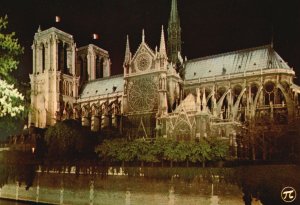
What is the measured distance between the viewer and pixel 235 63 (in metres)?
40.3

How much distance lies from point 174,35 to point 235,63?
902 centimetres

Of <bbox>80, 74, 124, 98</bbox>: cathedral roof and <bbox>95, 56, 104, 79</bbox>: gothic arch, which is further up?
<bbox>95, 56, 104, 79</bbox>: gothic arch

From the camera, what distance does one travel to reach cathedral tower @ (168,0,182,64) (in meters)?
45.9

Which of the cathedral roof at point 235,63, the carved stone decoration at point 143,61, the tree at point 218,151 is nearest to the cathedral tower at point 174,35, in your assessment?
the cathedral roof at point 235,63

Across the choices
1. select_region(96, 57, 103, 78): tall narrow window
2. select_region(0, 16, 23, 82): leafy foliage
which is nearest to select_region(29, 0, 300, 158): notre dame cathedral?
select_region(96, 57, 103, 78): tall narrow window

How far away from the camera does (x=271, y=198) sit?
19.7 meters

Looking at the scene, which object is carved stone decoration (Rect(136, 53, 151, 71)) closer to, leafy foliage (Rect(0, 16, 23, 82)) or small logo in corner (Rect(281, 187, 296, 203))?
small logo in corner (Rect(281, 187, 296, 203))

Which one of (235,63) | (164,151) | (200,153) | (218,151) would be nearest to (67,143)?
(164,151)

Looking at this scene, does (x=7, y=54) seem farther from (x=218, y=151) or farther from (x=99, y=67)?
(x=99, y=67)

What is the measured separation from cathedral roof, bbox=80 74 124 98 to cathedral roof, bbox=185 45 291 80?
945 cm

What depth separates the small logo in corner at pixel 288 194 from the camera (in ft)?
63.5

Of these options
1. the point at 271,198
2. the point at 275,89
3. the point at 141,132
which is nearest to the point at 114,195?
the point at 271,198

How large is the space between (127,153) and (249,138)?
9.27m

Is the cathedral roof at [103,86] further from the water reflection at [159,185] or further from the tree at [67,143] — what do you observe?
the water reflection at [159,185]
